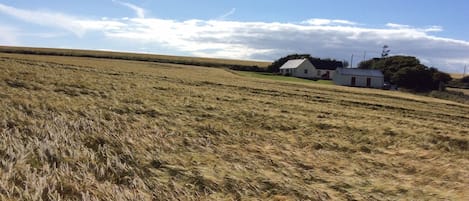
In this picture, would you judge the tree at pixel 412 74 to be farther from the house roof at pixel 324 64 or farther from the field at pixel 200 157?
the field at pixel 200 157

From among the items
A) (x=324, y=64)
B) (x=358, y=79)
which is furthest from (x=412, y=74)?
(x=324, y=64)

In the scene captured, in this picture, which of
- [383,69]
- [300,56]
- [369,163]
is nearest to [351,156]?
[369,163]

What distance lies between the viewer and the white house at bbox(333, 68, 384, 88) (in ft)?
301

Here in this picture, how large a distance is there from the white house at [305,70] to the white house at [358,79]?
682 inches

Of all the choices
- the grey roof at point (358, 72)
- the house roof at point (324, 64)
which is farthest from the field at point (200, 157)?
the house roof at point (324, 64)

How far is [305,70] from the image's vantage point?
367 ft

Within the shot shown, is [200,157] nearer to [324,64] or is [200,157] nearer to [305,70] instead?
[305,70]

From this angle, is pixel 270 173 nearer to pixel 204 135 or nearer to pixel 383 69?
pixel 204 135

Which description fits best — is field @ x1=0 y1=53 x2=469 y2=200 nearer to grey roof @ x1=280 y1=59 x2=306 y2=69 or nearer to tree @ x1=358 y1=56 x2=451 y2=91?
tree @ x1=358 y1=56 x2=451 y2=91

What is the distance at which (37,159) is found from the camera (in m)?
7.03

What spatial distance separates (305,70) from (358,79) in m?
20.8

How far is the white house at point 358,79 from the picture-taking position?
91.9m

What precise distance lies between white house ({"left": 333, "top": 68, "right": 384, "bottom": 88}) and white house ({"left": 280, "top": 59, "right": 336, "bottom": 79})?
17328mm

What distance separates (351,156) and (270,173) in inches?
168
